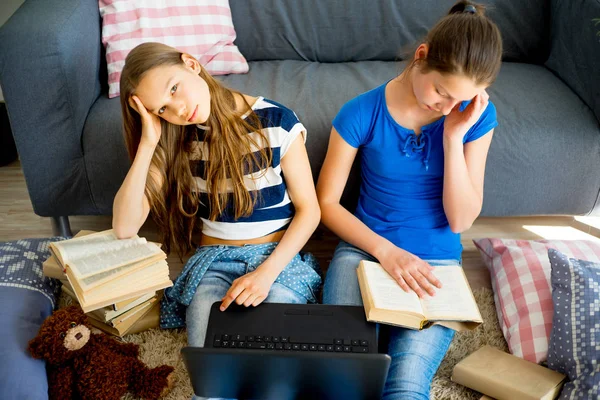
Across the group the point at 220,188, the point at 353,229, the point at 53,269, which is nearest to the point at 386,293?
the point at 353,229

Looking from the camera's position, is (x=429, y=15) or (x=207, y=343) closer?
(x=207, y=343)

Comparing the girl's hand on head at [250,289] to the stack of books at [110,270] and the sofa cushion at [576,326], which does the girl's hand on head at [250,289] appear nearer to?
the stack of books at [110,270]

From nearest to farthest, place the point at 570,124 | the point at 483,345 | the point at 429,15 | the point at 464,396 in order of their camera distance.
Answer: the point at 464,396 → the point at 483,345 → the point at 570,124 → the point at 429,15

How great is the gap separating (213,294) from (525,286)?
0.80 metres

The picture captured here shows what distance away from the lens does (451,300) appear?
1.12 metres

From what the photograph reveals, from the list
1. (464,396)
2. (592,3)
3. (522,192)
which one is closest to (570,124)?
(522,192)

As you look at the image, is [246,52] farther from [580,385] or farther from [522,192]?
[580,385]

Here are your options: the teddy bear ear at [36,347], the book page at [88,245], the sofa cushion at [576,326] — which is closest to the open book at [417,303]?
the sofa cushion at [576,326]

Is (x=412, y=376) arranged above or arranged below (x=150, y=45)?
below

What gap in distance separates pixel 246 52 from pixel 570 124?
1.13 metres

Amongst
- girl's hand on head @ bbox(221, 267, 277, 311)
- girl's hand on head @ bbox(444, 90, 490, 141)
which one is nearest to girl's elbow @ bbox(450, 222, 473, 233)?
girl's hand on head @ bbox(444, 90, 490, 141)

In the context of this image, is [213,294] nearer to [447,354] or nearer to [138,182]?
[138,182]

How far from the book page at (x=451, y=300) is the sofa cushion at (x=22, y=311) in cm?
83

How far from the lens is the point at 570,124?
158cm
